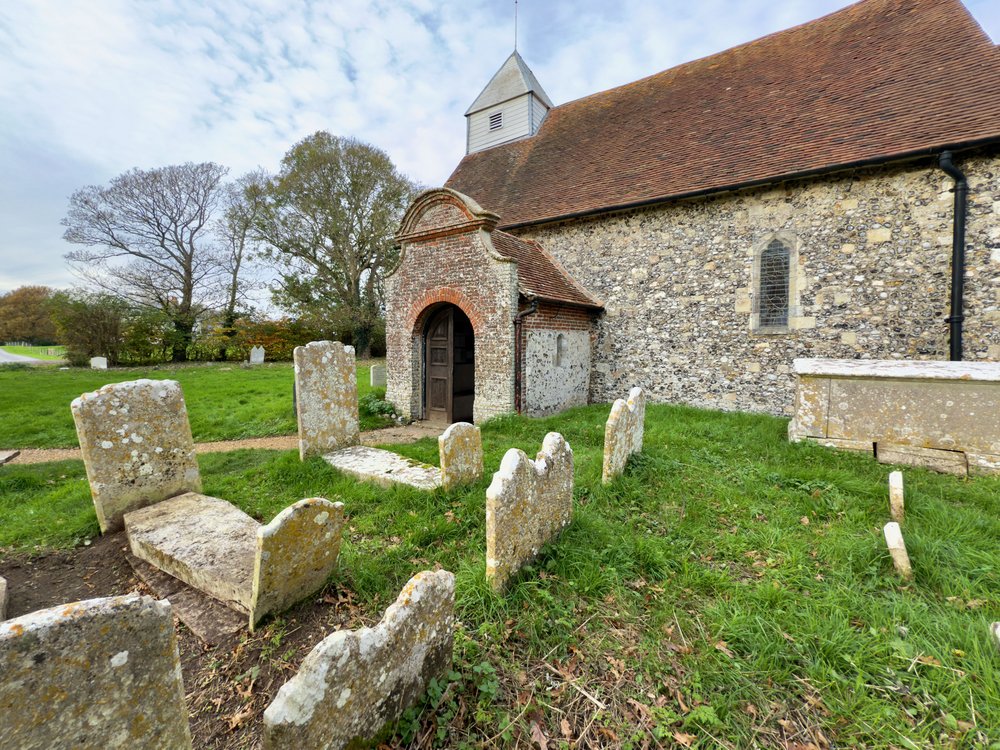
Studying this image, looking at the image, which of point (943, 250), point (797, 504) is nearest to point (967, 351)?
point (943, 250)

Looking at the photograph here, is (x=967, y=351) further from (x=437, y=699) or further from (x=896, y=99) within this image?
(x=437, y=699)

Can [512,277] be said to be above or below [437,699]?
above

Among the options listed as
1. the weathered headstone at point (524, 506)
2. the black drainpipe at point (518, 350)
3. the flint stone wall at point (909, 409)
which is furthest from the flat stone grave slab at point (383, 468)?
the flint stone wall at point (909, 409)

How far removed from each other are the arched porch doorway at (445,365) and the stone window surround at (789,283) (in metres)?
5.86

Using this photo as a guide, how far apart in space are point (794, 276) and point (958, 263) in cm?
217

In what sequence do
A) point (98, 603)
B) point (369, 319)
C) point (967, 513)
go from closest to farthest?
point (98, 603)
point (967, 513)
point (369, 319)

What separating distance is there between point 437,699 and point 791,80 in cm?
1331

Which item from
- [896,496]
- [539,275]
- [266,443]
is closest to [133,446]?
[266,443]

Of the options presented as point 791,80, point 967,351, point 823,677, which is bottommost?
point 823,677

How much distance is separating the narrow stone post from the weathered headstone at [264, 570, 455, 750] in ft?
13.1

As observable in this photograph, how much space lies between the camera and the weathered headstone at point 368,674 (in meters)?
1.46

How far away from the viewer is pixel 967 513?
3.66 metres

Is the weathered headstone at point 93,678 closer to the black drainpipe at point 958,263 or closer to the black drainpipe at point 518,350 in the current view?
the black drainpipe at point 518,350

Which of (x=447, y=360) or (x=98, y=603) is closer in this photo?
(x=98, y=603)
